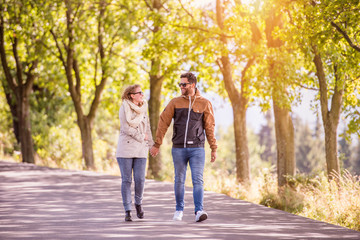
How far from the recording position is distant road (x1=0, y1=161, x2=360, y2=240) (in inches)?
306

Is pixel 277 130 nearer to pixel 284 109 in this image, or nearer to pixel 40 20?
pixel 284 109

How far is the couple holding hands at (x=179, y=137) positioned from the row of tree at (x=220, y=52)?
13.3 feet

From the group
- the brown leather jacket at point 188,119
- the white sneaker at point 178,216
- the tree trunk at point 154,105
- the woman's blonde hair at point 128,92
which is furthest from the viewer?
the tree trunk at point 154,105

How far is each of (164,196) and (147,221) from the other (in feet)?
13.3

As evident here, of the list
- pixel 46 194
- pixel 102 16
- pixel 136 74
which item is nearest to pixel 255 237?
pixel 46 194

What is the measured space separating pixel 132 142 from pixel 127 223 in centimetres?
122

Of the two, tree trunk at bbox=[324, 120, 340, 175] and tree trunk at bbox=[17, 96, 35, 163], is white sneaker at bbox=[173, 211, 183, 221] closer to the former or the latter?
tree trunk at bbox=[324, 120, 340, 175]

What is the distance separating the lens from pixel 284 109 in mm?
15586

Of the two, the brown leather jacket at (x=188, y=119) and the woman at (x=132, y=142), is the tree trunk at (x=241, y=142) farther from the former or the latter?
the brown leather jacket at (x=188, y=119)

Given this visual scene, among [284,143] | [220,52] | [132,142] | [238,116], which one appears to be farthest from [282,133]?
[132,142]

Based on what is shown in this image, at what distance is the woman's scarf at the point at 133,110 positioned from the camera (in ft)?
30.0

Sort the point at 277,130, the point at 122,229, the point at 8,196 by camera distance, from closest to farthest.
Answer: the point at 122,229, the point at 8,196, the point at 277,130

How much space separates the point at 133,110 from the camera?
9281 millimetres

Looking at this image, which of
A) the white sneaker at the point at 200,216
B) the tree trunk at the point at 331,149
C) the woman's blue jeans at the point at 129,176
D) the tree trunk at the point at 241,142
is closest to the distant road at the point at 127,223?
the white sneaker at the point at 200,216
